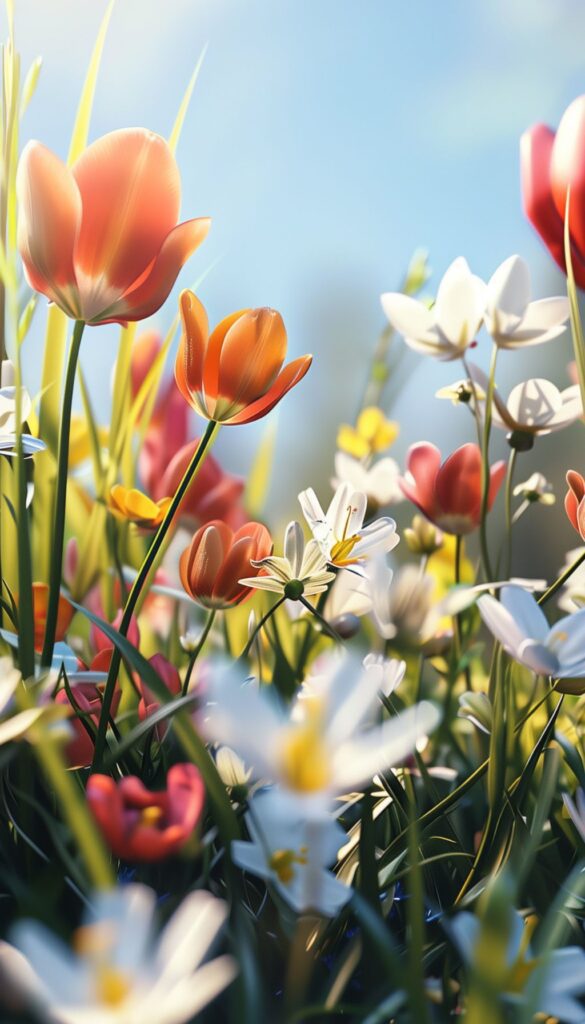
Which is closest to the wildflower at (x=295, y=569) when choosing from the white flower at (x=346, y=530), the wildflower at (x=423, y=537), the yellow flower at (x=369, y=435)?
the white flower at (x=346, y=530)

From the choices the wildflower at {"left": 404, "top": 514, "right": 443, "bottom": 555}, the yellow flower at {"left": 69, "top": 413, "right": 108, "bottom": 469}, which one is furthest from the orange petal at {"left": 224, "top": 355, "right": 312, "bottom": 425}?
the yellow flower at {"left": 69, "top": 413, "right": 108, "bottom": 469}

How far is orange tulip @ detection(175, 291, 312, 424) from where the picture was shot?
12.6 inches

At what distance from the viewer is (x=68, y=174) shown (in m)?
0.31

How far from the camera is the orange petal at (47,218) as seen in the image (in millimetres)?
303

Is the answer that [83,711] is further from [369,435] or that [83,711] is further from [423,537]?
[369,435]

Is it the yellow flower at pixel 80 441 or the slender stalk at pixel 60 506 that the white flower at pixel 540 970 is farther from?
the yellow flower at pixel 80 441

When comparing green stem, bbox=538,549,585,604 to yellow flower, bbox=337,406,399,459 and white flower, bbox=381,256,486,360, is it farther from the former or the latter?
yellow flower, bbox=337,406,399,459

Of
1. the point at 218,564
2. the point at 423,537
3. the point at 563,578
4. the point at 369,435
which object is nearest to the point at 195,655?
the point at 218,564

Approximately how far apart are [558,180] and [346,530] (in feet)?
0.68

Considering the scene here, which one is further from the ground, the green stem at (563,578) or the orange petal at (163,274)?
the orange petal at (163,274)

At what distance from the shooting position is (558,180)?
0.41 m

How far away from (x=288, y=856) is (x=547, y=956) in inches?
2.8

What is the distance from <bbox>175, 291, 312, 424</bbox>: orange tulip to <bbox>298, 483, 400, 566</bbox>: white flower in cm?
4

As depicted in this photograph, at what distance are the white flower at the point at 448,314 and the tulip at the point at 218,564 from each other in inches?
5.3
